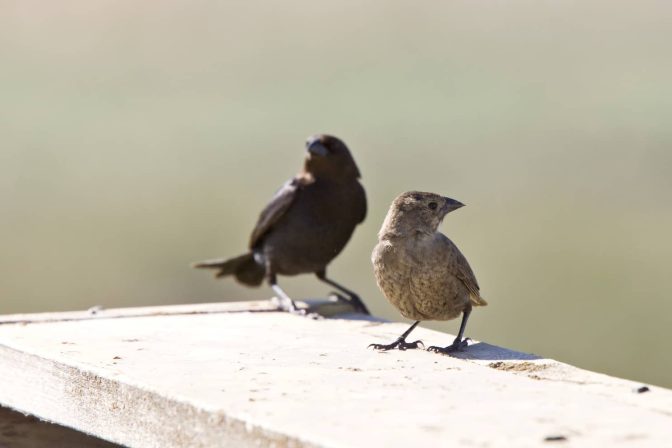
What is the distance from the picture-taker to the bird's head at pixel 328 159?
947 centimetres

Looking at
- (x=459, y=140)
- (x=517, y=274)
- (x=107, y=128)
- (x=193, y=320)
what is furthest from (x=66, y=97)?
(x=193, y=320)

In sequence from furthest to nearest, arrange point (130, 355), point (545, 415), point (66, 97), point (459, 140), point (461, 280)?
point (66, 97), point (459, 140), point (461, 280), point (130, 355), point (545, 415)

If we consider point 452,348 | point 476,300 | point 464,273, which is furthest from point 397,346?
point 476,300

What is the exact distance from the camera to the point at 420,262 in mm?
6875

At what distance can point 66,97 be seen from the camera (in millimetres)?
30359

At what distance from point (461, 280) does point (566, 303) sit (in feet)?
34.6

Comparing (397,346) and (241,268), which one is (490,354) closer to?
(397,346)

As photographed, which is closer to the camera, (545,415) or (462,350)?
(545,415)

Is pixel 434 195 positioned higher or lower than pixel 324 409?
higher

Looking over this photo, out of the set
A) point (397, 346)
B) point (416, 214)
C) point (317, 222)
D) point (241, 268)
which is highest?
point (416, 214)

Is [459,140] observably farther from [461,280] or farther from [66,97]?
[461,280]

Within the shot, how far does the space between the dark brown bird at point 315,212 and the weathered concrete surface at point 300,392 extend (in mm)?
2254

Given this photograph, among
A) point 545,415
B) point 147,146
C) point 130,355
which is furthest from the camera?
point 147,146

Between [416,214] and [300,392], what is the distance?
1461 millimetres
